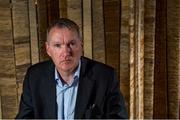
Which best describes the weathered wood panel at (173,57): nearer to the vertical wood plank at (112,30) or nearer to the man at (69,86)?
the vertical wood plank at (112,30)

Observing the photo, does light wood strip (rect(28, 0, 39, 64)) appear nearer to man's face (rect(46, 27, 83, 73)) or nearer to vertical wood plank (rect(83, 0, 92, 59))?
vertical wood plank (rect(83, 0, 92, 59))

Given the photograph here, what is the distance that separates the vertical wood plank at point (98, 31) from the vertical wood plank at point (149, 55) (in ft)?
1.20

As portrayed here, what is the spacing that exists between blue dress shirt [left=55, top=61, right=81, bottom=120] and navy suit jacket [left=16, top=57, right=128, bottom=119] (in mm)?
28

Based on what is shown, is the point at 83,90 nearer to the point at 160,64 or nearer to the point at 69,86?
the point at 69,86

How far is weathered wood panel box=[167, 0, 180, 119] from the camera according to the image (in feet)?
9.87

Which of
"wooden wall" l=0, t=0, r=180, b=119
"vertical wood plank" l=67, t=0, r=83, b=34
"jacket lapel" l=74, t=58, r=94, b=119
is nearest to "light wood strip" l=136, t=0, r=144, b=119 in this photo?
"wooden wall" l=0, t=0, r=180, b=119

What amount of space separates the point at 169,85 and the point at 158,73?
142 mm

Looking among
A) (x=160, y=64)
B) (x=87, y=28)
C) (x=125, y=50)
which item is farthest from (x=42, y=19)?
(x=160, y=64)

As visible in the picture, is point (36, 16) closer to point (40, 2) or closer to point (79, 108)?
point (40, 2)

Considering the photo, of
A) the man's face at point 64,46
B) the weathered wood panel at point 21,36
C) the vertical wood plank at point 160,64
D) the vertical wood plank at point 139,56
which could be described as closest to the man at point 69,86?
the man's face at point 64,46

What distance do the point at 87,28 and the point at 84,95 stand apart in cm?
98

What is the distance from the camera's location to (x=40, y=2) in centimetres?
298

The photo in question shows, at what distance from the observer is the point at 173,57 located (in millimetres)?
3066

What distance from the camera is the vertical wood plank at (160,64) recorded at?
305 cm
